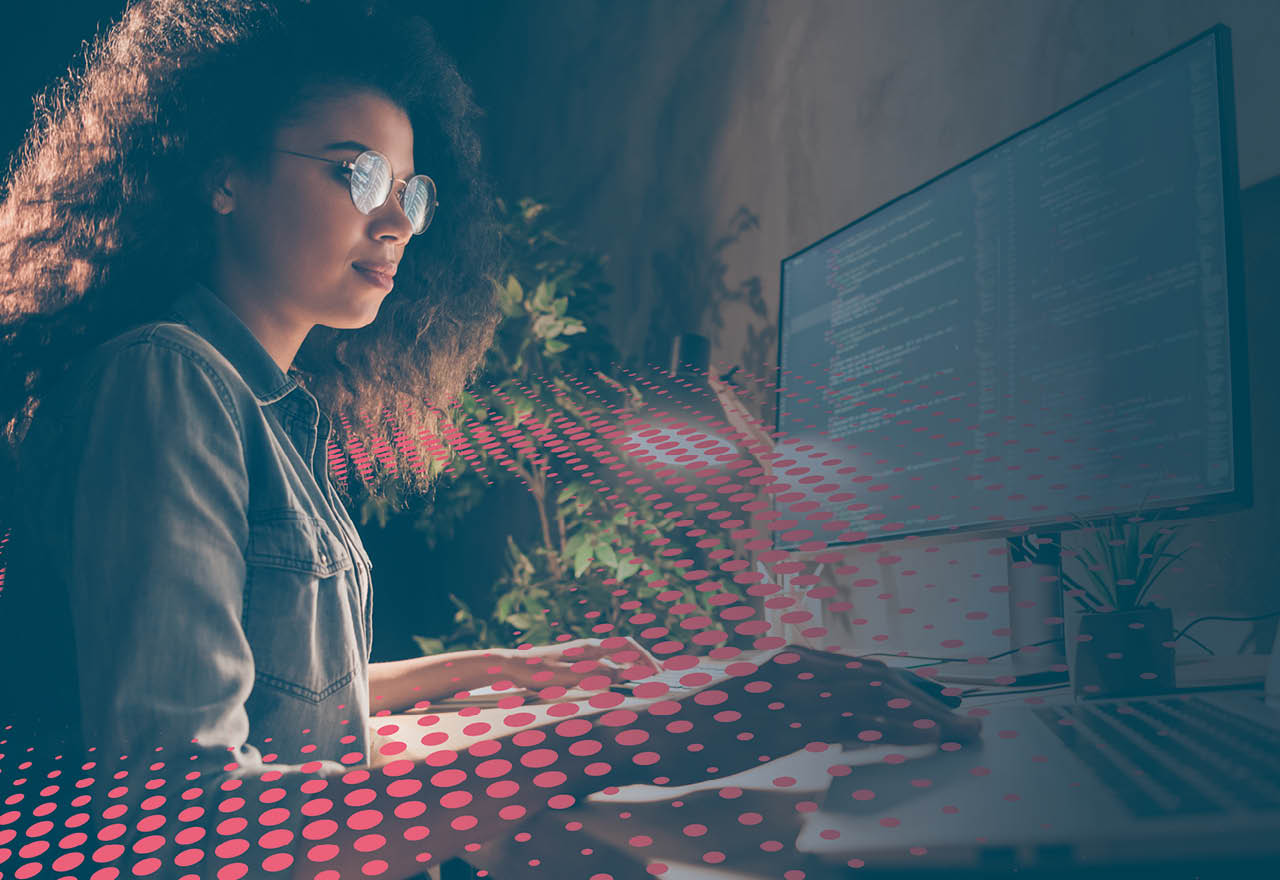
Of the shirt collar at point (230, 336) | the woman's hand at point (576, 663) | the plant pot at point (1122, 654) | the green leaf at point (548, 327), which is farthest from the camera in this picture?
the green leaf at point (548, 327)

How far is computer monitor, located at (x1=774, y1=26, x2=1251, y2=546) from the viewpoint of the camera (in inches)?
22.3

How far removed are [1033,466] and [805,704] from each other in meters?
0.32

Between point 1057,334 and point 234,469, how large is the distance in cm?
58

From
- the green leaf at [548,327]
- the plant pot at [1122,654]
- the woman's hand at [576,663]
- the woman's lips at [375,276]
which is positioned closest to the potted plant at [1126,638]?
the plant pot at [1122,654]

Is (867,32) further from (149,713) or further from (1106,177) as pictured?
(149,713)

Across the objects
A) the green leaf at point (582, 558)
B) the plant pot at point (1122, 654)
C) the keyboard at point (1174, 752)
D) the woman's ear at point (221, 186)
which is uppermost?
the woman's ear at point (221, 186)

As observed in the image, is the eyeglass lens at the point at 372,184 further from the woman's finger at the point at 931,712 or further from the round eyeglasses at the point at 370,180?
the woman's finger at the point at 931,712

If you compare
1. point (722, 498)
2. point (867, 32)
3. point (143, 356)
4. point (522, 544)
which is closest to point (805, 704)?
point (143, 356)

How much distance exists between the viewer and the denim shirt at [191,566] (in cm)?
43

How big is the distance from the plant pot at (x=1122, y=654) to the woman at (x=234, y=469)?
161 mm

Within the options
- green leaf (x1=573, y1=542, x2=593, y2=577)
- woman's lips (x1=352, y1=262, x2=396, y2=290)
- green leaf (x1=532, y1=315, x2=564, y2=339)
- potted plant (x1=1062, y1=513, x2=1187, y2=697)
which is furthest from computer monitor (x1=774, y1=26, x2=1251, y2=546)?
green leaf (x1=532, y1=315, x2=564, y2=339)

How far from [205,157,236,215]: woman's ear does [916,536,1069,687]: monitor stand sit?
66 centimetres
